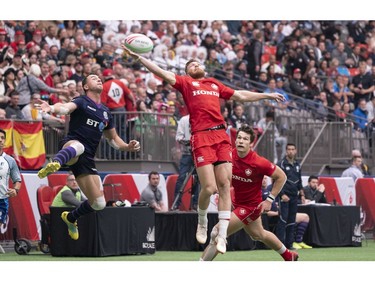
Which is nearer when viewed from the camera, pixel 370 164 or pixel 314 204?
pixel 314 204

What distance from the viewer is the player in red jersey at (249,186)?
17703 mm

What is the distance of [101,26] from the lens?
103 ft

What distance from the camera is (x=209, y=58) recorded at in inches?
1318

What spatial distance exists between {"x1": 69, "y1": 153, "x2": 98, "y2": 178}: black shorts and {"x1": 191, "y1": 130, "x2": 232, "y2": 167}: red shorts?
2024 mm

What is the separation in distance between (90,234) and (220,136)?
511 centimetres

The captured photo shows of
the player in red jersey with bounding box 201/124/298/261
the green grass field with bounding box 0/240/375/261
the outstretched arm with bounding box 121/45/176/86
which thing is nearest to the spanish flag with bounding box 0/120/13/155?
the green grass field with bounding box 0/240/375/261

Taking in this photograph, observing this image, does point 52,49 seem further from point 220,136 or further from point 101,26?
point 220,136

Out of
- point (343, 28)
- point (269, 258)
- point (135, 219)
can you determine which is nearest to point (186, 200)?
point (135, 219)

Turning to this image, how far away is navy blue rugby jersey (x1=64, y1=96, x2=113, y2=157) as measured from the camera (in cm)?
1800

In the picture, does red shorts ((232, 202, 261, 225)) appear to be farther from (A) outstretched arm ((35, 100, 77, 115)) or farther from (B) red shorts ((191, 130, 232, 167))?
(A) outstretched arm ((35, 100, 77, 115))

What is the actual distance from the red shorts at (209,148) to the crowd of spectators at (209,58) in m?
8.63

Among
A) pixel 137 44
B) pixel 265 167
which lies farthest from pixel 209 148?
pixel 137 44

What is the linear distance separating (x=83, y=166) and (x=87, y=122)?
0.70 meters

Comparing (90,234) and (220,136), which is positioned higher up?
(220,136)
